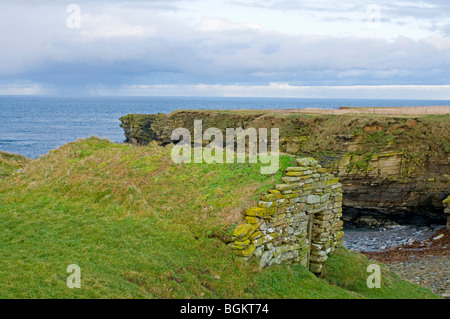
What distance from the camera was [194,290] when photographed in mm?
10664

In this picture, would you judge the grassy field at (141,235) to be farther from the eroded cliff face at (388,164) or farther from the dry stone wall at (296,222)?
the eroded cliff face at (388,164)

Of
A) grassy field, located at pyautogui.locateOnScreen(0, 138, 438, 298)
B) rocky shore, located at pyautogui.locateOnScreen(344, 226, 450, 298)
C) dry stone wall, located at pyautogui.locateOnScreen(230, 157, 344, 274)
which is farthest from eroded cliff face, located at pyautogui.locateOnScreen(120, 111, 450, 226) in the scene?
dry stone wall, located at pyautogui.locateOnScreen(230, 157, 344, 274)

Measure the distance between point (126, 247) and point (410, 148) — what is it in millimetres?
29423

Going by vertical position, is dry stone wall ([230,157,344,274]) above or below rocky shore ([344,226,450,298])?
above

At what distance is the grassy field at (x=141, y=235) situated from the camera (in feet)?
33.7

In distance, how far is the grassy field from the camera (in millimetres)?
10258

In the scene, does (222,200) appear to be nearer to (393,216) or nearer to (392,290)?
(392,290)

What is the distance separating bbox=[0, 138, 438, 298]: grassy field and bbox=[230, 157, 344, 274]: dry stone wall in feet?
1.52

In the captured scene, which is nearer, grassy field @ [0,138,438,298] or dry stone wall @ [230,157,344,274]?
grassy field @ [0,138,438,298]

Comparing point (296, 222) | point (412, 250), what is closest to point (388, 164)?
point (412, 250)

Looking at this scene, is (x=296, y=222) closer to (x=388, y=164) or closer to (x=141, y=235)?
(x=141, y=235)

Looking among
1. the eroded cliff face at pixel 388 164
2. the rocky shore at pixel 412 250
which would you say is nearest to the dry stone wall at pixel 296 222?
the rocky shore at pixel 412 250

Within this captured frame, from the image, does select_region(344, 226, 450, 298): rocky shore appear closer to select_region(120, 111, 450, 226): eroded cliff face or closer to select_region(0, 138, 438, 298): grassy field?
select_region(120, 111, 450, 226): eroded cliff face
